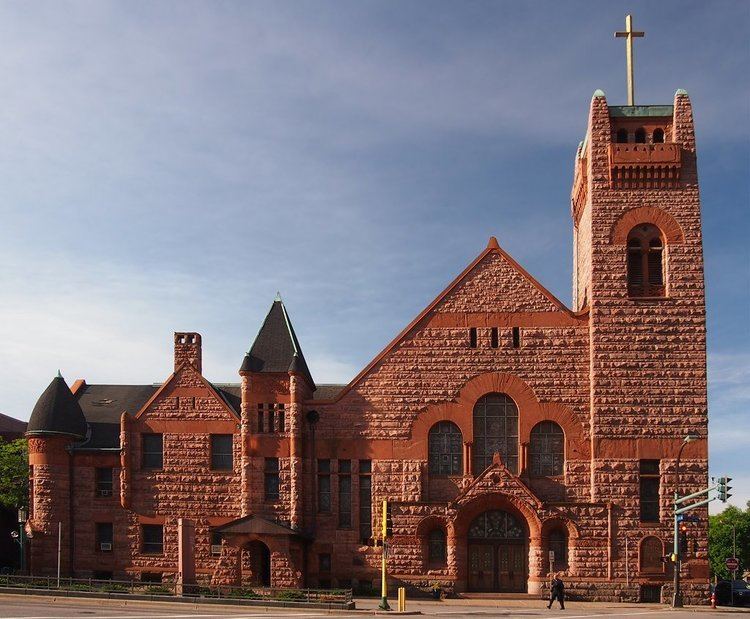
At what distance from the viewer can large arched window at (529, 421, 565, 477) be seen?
44.4 m

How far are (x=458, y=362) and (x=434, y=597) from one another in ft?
34.7

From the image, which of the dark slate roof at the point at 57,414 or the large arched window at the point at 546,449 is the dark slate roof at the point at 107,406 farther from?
the large arched window at the point at 546,449

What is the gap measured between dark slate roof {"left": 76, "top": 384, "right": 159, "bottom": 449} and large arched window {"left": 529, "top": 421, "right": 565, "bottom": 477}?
19.8m

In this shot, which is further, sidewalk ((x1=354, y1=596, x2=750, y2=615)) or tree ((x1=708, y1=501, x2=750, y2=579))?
tree ((x1=708, y1=501, x2=750, y2=579))

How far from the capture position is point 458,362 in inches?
1794

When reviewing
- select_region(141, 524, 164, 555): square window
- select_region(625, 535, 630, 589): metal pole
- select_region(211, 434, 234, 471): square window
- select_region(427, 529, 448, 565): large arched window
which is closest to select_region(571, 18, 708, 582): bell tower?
select_region(625, 535, 630, 589): metal pole

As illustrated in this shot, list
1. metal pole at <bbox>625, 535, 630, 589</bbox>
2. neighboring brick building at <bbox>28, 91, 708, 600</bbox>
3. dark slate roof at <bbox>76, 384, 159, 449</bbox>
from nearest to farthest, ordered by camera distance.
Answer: metal pole at <bbox>625, 535, 630, 589</bbox> → neighboring brick building at <bbox>28, 91, 708, 600</bbox> → dark slate roof at <bbox>76, 384, 159, 449</bbox>

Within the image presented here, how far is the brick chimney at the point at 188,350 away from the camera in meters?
47.6

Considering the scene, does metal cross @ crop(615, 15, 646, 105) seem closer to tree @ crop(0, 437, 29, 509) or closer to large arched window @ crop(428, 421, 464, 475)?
large arched window @ crop(428, 421, 464, 475)

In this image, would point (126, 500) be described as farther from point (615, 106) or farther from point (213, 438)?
point (615, 106)

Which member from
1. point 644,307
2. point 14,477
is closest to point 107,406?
point 14,477

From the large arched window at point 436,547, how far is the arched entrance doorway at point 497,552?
117cm

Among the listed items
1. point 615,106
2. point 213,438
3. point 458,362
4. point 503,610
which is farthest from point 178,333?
point 615,106

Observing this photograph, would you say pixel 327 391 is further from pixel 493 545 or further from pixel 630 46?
pixel 630 46
